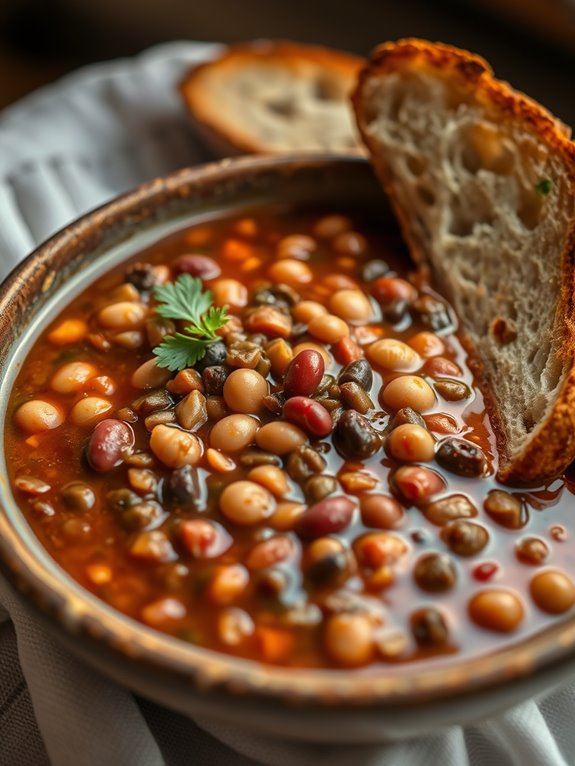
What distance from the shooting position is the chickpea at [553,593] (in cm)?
169

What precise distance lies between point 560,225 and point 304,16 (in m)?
2.75

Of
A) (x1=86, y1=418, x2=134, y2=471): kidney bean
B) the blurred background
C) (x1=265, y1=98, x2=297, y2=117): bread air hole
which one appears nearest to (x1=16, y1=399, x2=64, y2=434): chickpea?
(x1=86, y1=418, x2=134, y2=471): kidney bean

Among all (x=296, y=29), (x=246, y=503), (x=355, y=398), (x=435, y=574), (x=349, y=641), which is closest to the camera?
(x=349, y=641)

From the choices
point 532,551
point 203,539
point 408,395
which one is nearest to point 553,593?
point 532,551

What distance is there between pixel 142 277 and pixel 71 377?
0.37 metres

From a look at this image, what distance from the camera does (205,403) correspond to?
2035mm

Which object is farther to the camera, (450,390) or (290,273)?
(290,273)

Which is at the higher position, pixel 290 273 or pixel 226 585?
pixel 290 273

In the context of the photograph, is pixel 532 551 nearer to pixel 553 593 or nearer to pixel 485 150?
pixel 553 593

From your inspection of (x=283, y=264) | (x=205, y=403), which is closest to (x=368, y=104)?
(x=283, y=264)

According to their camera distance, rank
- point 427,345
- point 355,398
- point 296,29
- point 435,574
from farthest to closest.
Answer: point 296,29
point 427,345
point 355,398
point 435,574

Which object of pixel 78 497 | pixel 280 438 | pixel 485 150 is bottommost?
pixel 78 497

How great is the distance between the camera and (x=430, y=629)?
1621 mm

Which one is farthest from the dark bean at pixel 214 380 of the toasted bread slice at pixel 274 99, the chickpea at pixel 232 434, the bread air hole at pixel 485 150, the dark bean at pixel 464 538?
the toasted bread slice at pixel 274 99
